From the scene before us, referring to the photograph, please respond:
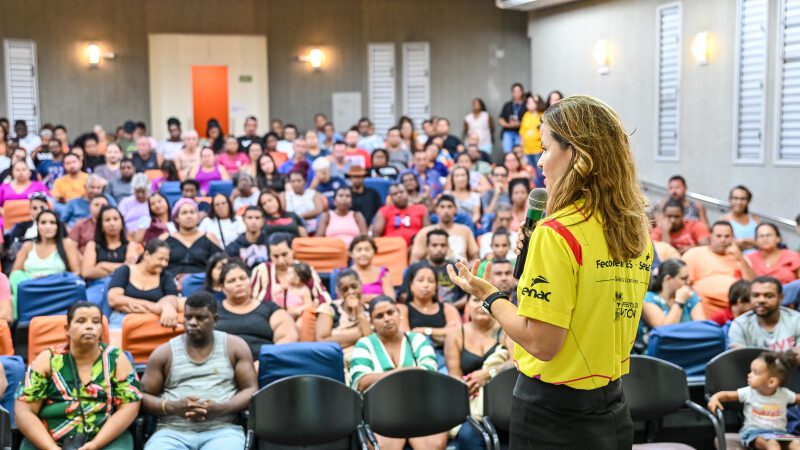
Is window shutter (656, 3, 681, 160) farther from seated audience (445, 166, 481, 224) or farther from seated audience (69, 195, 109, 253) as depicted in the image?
seated audience (69, 195, 109, 253)

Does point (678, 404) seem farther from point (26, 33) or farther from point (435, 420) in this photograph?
point (26, 33)

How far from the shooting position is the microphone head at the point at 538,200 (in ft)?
7.62

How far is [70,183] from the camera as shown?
9977 millimetres

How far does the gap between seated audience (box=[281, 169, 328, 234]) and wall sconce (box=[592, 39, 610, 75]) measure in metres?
4.83

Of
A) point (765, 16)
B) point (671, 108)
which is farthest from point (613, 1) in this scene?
point (765, 16)

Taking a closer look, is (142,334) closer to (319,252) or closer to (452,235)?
(319,252)

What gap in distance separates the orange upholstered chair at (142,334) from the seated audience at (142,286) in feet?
1.84

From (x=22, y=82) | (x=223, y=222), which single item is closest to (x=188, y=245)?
(x=223, y=222)

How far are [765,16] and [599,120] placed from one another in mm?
7707

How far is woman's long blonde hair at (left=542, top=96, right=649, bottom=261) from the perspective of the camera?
2076mm

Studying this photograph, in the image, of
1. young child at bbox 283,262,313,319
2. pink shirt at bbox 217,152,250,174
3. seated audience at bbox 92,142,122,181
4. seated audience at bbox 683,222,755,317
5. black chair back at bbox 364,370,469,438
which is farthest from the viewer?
pink shirt at bbox 217,152,250,174

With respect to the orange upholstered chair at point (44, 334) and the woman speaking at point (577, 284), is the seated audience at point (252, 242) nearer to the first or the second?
the orange upholstered chair at point (44, 334)

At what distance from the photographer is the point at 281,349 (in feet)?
16.8

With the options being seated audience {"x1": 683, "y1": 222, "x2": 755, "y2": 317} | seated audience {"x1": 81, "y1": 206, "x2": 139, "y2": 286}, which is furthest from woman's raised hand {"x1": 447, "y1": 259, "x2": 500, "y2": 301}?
seated audience {"x1": 81, "y1": 206, "x2": 139, "y2": 286}
